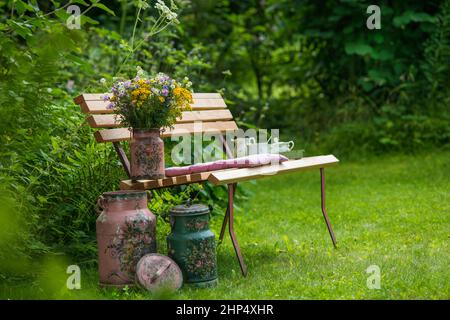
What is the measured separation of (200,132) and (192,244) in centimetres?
147

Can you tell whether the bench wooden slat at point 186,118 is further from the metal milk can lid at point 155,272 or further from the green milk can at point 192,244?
the metal milk can lid at point 155,272

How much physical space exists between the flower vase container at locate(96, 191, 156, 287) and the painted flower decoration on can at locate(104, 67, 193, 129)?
50cm

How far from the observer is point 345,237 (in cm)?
505

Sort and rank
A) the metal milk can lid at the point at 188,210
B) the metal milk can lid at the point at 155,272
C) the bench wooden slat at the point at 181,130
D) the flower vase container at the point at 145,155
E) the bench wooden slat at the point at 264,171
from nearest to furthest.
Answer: the metal milk can lid at the point at 155,272, the metal milk can lid at the point at 188,210, the bench wooden slat at the point at 264,171, the flower vase container at the point at 145,155, the bench wooden slat at the point at 181,130

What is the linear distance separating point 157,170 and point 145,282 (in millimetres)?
728

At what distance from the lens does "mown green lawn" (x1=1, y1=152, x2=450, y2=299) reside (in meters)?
3.67

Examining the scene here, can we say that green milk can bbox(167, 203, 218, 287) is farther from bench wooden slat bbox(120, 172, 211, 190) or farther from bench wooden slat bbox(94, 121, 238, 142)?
bench wooden slat bbox(94, 121, 238, 142)

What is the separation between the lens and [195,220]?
3758mm

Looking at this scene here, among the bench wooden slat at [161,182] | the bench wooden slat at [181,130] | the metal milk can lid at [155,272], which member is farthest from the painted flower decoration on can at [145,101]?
the metal milk can lid at [155,272]

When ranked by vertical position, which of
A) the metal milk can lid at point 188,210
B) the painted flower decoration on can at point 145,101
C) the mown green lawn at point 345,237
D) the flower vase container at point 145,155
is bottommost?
the mown green lawn at point 345,237

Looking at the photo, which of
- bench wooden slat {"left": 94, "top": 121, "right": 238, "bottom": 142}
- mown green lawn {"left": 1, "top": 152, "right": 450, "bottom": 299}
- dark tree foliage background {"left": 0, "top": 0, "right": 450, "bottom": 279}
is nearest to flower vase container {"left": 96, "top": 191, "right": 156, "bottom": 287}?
mown green lawn {"left": 1, "top": 152, "right": 450, "bottom": 299}

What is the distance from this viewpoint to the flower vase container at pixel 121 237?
368 centimetres

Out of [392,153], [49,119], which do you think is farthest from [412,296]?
[392,153]

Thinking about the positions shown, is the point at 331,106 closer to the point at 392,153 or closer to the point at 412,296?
the point at 392,153
